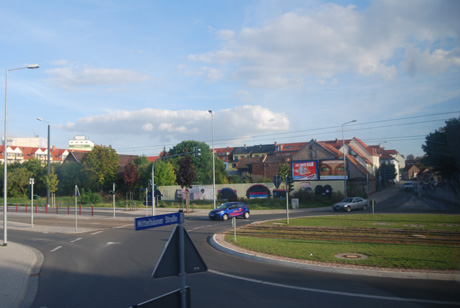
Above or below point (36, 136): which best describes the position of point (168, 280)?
below

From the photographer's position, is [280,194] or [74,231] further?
[280,194]

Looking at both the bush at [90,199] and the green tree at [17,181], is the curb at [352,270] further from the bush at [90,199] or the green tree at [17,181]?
the green tree at [17,181]

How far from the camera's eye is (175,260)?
4496 mm

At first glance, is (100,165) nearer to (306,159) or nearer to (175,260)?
(306,159)

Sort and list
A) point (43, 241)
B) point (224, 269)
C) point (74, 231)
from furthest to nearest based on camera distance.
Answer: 1. point (74, 231)
2. point (43, 241)
3. point (224, 269)

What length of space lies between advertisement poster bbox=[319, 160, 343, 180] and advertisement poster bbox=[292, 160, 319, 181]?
112cm

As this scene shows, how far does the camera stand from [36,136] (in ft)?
389

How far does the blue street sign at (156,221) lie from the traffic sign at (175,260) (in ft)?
0.41

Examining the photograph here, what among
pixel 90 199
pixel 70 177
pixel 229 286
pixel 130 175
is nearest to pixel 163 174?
pixel 130 175

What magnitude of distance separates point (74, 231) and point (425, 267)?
19.6 metres

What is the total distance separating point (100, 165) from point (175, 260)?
Result: 176 feet

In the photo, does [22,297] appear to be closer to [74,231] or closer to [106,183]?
[74,231]

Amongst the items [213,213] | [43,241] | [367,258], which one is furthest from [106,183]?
[367,258]

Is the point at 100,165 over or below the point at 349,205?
over
